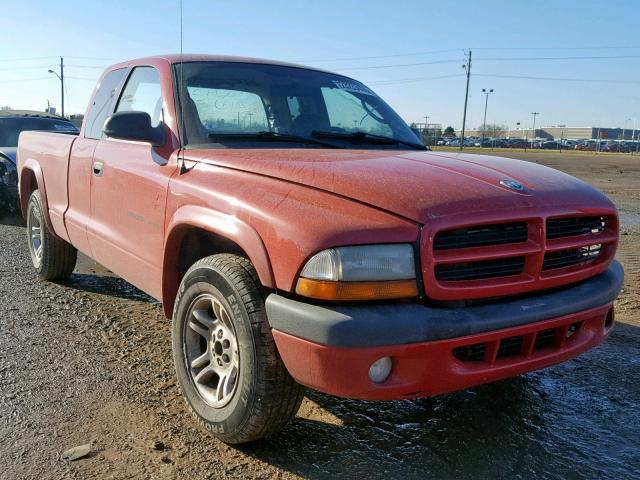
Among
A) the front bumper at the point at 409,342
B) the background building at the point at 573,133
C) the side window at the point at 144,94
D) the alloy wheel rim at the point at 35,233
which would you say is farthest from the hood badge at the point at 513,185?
the background building at the point at 573,133

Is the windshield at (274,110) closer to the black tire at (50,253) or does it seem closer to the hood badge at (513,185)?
the hood badge at (513,185)

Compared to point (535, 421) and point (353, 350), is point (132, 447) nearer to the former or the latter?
point (353, 350)

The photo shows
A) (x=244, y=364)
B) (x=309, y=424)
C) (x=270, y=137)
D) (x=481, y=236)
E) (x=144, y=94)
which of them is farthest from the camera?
(x=144, y=94)

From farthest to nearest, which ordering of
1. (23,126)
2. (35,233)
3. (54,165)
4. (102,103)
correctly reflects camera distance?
1. (23,126)
2. (35,233)
3. (54,165)
4. (102,103)

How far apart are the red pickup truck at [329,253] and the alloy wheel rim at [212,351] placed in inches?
0.4

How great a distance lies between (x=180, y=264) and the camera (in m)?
3.26

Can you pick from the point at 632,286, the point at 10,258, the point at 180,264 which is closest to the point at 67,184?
the point at 180,264

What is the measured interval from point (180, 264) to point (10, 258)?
4.10m

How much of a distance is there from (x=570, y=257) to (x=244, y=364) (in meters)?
1.58

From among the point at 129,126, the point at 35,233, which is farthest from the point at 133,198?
the point at 35,233

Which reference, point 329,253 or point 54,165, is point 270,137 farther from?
point 54,165

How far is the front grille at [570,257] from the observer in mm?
2635

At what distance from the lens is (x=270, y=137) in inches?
135

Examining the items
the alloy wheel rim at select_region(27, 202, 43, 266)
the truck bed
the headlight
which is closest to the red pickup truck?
the headlight
